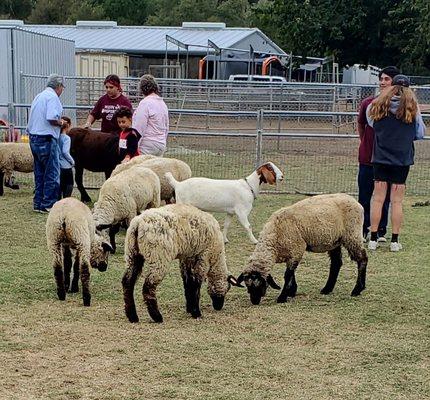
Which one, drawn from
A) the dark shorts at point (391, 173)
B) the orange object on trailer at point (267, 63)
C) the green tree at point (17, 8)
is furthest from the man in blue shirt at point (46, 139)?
the green tree at point (17, 8)

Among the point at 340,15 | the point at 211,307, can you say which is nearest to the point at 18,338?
the point at 211,307

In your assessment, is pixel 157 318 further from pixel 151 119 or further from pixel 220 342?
pixel 151 119

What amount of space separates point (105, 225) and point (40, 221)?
2809 millimetres

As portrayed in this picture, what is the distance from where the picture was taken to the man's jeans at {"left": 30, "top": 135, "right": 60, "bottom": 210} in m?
11.1

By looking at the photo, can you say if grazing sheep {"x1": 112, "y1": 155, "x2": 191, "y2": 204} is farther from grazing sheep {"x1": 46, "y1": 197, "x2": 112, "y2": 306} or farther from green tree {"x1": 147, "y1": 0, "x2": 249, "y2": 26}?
green tree {"x1": 147, "y1": 0, "x2": 249, "y2": 26}

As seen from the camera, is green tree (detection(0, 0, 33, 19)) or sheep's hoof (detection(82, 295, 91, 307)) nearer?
sheep's hoof (detection(82, 295, 91, 307))

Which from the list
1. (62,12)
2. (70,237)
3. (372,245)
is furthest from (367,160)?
(62,12)

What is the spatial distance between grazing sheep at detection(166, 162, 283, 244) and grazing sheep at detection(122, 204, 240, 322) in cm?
256

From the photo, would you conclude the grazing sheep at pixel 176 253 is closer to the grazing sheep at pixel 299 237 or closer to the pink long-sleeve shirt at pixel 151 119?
the grazing sheep at pixel 299 237

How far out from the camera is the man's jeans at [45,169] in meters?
11.1

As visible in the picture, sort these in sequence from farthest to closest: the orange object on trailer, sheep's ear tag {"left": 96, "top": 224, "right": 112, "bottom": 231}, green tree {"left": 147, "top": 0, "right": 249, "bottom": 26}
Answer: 1. green tree {"left": 147, "top": 0, "right": 249, "bottom": 26}
2. the orange object on trailer
3. sheep's ear tag {"left": 96, "top": 224, "right": 112, "bottom": 231}

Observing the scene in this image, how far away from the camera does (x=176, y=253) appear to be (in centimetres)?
628

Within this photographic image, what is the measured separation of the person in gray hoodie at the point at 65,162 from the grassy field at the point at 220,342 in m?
3.19

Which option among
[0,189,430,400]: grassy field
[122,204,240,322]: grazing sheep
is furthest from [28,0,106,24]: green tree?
[122,204,240,322]: grazing sheep
